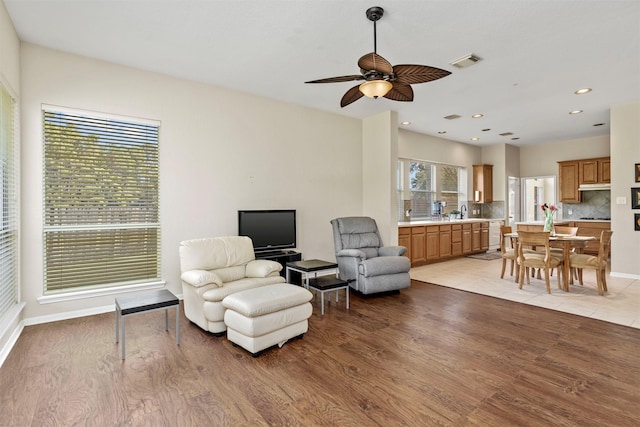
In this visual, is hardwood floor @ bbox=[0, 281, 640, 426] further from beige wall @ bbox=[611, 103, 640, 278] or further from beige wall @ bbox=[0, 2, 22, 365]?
beige wall @ bbox=[611, 103, 640, 278]

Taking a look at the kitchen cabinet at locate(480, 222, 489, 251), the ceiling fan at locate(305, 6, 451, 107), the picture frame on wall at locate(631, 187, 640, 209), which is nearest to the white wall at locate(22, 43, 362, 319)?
A: the ceiling fan at locate(305, 6, 451, 107)

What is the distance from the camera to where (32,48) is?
343 cm

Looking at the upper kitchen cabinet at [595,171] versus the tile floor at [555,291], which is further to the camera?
the upper kitchen cabinet at [595,171]

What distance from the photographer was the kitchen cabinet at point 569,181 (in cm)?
797

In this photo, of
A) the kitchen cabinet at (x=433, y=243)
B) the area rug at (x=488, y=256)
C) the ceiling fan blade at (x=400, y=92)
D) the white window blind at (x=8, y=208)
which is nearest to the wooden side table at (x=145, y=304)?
the white window blind at (x=8, y=208)

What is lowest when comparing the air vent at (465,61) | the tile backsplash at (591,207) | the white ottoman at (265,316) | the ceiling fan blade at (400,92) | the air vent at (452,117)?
the white ottoman at (265,316)

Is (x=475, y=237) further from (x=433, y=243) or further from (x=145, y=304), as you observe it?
(x=145, y=304)

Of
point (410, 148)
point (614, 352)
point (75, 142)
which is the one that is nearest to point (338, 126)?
point (410, 148)

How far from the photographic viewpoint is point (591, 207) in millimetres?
8039

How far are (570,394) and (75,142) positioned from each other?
16.1 feet

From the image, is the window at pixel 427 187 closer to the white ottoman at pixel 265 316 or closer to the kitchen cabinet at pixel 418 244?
the kitchen cabinet at pixel 418 244

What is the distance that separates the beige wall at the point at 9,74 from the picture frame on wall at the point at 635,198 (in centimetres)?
810

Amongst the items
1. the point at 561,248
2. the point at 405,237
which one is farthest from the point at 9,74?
the point at 561,248

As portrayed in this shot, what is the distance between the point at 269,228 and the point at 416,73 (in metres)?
2.83
